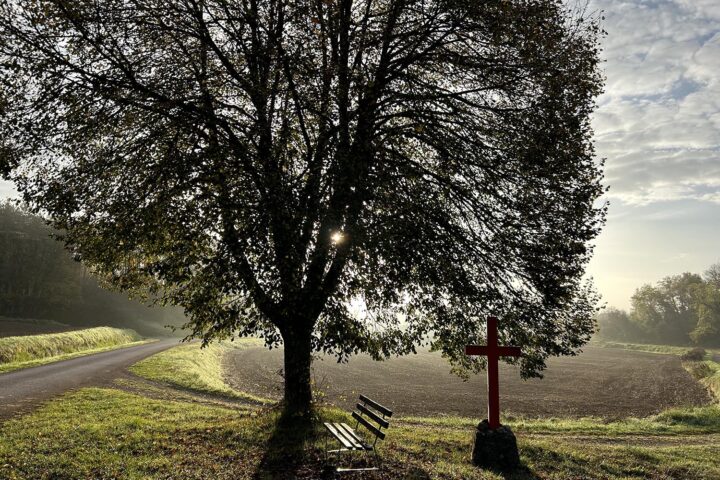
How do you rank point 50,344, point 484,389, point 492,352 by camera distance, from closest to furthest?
point 492,352
point 484,389
point 50,344

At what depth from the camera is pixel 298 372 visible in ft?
38.2

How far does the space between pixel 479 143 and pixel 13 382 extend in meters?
20.2

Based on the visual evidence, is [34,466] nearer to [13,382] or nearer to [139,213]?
[139,213]

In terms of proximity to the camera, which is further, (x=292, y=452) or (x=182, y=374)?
(x=182, y=374)

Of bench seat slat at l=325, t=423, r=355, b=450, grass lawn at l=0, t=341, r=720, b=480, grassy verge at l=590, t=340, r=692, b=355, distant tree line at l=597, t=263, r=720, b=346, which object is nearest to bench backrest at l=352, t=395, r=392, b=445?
bench seat slat at l=325, t=423, r=355, b=450

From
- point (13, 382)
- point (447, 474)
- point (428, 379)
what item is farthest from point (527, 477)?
point (428, 379)

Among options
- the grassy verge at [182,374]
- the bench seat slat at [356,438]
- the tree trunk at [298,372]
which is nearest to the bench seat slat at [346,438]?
the bench seat slat at [356,438]

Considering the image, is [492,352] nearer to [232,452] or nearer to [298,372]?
[298,372]

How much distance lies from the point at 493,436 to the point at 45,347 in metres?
31.6

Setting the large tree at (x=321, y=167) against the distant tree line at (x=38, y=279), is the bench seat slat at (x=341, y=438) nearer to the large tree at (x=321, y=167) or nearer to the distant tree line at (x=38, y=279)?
the large tree at (x=321, y=167)

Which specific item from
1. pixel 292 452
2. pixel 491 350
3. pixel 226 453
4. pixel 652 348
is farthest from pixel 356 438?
pixel 652 348

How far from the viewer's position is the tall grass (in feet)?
84.9

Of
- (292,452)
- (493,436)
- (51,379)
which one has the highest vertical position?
(493,436)

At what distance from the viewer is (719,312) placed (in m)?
87.2
